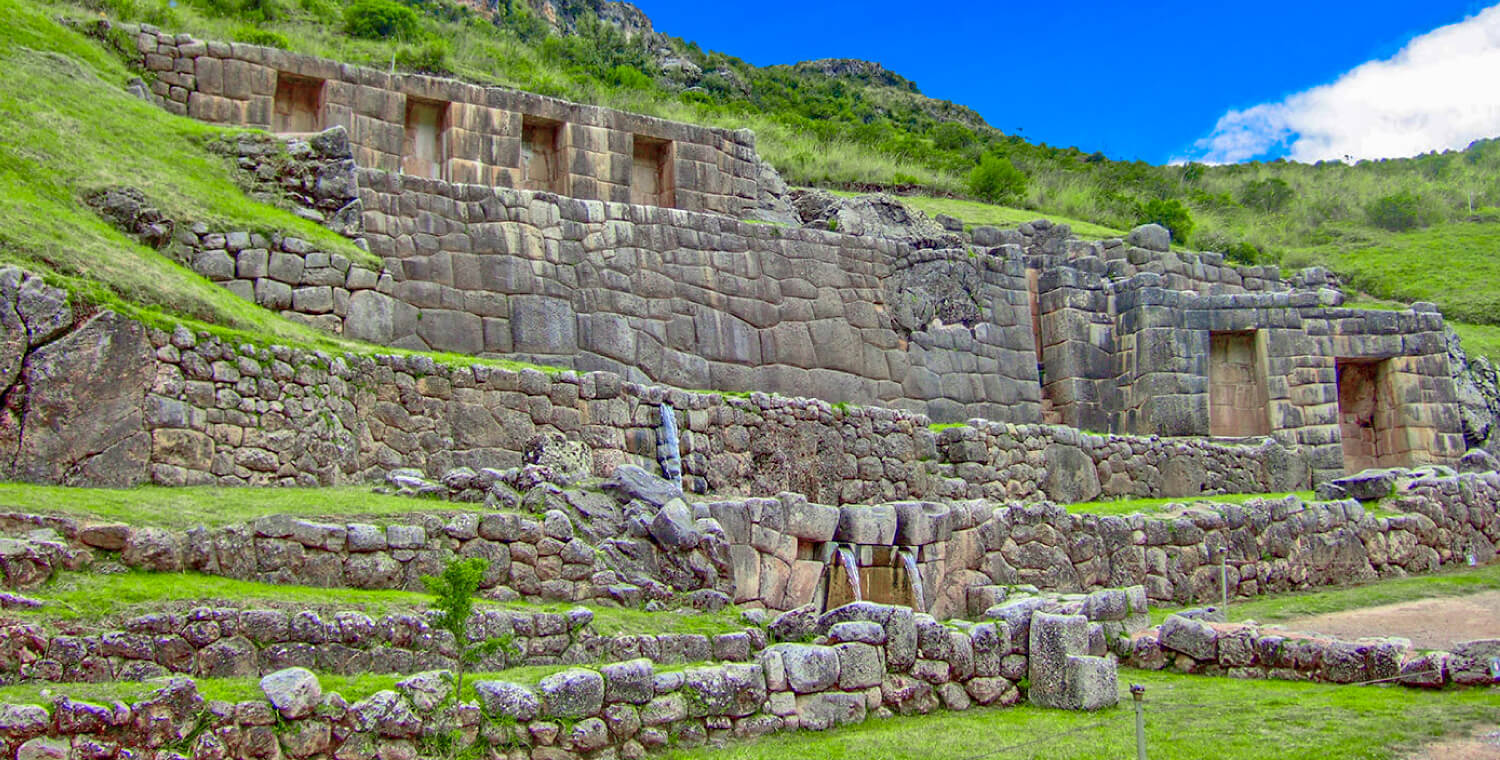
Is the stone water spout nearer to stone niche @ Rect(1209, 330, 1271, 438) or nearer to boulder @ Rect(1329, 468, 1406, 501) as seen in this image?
boulder @ Rect(1329, 468, 1406, 501)

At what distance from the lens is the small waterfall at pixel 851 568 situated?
12930mm

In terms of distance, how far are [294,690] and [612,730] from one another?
6.28 feet

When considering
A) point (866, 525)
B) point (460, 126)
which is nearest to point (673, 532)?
point (866, 525)

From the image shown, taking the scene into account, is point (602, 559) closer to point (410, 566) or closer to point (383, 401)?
point (410, 566)

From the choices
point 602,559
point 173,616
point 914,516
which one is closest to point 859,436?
point 914,516

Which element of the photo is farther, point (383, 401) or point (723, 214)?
point (723, 214)

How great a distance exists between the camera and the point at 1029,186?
3719 centimetres

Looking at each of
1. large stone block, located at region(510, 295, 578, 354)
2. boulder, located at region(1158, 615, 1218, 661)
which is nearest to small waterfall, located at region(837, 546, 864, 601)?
boulder, located at region(1158, 615, 1218, 661)

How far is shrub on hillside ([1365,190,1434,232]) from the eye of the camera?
4672cm

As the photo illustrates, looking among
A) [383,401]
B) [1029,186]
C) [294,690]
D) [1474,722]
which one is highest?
[1029,186]

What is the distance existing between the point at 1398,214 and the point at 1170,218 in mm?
14784

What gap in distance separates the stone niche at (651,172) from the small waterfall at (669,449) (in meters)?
6.87

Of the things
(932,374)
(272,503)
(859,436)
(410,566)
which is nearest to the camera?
(410,566)

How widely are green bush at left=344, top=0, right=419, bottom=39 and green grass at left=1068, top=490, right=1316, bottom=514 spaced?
23964 millimetres
